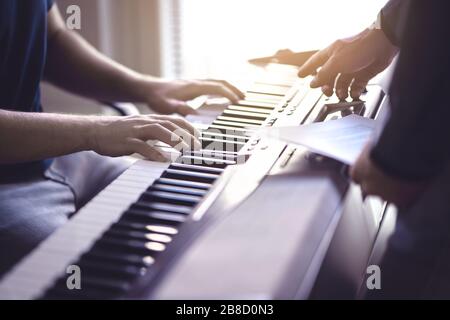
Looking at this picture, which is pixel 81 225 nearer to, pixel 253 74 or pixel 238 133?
pixel 238 133

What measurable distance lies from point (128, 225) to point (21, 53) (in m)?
0.64

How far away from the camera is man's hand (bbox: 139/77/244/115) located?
1.30 metres

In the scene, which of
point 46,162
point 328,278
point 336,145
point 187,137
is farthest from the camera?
point 46,162

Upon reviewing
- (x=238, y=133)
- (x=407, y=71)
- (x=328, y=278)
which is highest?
(x=407, y=71)

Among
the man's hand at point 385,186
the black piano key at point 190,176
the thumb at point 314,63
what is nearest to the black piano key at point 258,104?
the thumb at point 314,63

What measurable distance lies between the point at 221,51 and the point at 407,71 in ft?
5.76

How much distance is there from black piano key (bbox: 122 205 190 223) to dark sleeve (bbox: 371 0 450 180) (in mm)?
250

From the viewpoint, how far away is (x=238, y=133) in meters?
1.04

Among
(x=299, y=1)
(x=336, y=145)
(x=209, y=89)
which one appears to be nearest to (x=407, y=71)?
(x=336, y=145)

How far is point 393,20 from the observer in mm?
1008

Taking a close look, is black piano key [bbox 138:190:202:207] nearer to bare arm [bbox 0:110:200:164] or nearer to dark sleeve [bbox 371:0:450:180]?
bare arm [bbox 0:110:200:164]

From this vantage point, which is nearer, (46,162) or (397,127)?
(397,127)

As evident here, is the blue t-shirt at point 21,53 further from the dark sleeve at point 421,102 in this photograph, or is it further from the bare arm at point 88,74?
the dark sleeve at point 421,102
